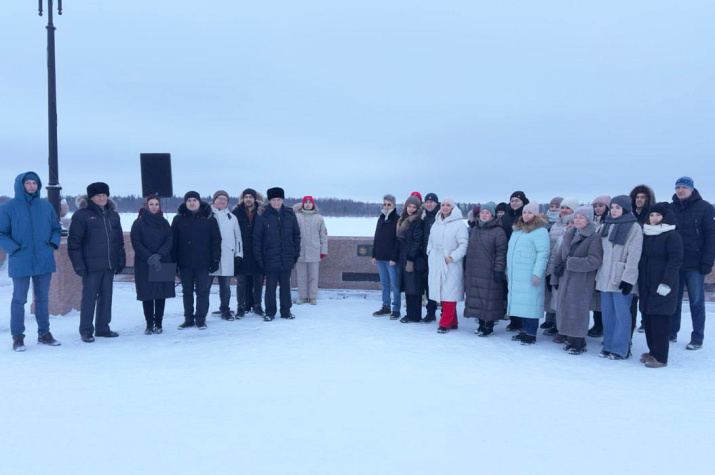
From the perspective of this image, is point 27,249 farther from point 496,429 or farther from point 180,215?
point 496,429

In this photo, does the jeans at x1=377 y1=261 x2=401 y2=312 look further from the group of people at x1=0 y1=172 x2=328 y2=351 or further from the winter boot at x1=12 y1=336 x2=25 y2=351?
the winter boot at x1=12 y1=336 x2=25 y2=351

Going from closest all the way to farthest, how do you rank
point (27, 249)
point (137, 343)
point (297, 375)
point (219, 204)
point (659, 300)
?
1. point (297, 375)
2. point (659, 300)
3. point (27, 249)
4. point (137, 343)
5. point (219, 204)

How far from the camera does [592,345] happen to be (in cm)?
608

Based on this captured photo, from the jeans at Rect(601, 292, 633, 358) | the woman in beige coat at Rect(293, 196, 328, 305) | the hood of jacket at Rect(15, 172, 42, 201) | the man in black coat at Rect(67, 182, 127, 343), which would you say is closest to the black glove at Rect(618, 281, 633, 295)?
the jeans at Rect(601, 292, 633, 358)

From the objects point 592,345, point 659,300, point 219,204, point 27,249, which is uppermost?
point 219,204

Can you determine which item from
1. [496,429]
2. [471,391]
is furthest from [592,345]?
[496,429]

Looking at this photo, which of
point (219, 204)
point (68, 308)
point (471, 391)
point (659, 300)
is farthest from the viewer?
point (68, 308)

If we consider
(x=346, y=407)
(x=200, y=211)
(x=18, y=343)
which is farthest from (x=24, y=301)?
(x=346, y=407)

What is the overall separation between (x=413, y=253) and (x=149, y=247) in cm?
350

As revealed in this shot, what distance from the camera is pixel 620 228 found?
5262 mm

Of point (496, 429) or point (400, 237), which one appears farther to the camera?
point (400, 237)

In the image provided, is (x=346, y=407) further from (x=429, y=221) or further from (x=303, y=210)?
(x=303, y=210)

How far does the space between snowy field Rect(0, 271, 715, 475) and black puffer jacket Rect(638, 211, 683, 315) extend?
0.67 metres

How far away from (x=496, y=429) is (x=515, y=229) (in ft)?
10.2
